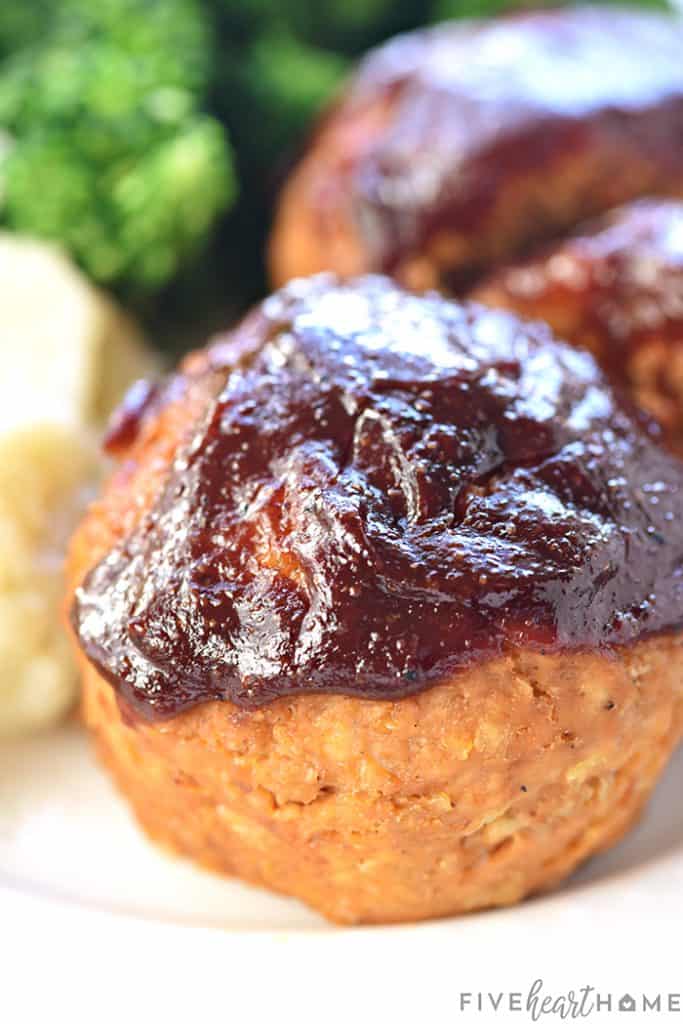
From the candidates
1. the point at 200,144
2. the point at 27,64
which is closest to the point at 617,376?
the point at 200,144

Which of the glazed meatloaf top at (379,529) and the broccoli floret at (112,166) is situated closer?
the glazed meatloaf top at (379,529)

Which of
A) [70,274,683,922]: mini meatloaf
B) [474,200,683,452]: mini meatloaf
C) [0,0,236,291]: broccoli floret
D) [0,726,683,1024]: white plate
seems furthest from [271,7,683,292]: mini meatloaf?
[0,726,683,1024]: white plate

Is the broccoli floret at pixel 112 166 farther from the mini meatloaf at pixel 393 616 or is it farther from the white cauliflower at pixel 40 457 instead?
the mini meatloaf at pixel 393 616

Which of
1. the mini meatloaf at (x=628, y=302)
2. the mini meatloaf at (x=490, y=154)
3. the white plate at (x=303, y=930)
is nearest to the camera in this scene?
the white plate at (x=303, y=930)

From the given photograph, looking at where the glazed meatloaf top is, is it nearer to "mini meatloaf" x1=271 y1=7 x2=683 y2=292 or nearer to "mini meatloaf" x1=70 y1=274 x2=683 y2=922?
"mini meatloaf" x1=70 y1=274 x2=683 y2=922

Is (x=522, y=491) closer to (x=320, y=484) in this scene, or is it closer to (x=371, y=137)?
(x=320, y=484)

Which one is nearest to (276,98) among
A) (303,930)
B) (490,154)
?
(490,154)

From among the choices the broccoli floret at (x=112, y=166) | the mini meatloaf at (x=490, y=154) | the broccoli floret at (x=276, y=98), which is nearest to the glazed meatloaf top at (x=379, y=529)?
the mini meatloaf at (x=490, y=154)

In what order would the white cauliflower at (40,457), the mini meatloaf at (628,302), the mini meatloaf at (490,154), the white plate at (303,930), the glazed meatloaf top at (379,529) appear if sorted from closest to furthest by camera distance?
the glazed meatloaf top at (379,529)
the white plate at (303,930)
the white cauliflower at (40,457)
the mini meatloaf at (628,302)
the mini meatloaf at (490,154)

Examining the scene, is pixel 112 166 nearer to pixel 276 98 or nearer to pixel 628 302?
pixel 276 98
